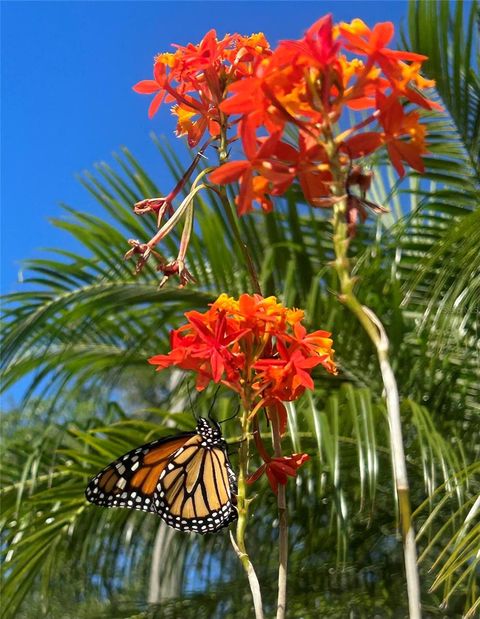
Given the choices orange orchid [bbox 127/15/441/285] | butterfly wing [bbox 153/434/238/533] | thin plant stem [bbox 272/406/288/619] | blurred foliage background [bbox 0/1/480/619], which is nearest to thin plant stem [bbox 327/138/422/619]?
orange orchid [bbox 127/15/441/285]

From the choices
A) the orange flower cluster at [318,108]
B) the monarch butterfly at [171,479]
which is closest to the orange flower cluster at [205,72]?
the orange flower cluster at [318,108]

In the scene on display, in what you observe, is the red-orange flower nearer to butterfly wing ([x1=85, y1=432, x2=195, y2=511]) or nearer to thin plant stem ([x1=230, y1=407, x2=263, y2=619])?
thin plant stem ([x1=230, y1=407, x2=263, y2=619])

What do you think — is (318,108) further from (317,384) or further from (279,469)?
(317,384)

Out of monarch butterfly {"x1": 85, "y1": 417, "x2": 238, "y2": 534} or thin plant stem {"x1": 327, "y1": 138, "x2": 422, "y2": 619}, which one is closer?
thin plant stem {"x1": 327, "y1": 138, "x2": 422, "y2": 619}

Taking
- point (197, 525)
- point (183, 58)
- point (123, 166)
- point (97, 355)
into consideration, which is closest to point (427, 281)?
point (123, 166)

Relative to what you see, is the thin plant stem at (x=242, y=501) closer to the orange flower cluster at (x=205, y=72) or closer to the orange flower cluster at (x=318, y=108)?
the orange flower cluster at (x=318, y=108)

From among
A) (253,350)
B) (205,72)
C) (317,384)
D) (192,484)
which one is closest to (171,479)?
(192,484)
